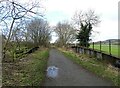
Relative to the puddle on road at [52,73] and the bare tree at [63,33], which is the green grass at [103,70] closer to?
the puddle on road at [52,73]

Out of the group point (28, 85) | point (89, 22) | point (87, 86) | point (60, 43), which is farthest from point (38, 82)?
point (60, 43)

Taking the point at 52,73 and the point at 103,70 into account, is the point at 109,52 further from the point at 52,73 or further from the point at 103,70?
the point at 52,73

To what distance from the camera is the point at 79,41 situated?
207 feet

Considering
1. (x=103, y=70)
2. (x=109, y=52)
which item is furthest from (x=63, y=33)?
(x=103, y=70)

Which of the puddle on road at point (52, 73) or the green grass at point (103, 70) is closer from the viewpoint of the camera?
the green grass at point (103, 70)

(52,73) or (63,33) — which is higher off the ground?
(63,33)

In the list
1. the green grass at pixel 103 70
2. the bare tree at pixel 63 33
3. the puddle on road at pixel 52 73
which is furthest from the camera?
the bare tree at pixel 63 33

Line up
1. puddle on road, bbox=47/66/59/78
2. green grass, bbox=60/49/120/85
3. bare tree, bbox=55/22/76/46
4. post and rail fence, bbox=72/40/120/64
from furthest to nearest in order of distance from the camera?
1. bare tree, bbox=55/22/76/46
2. post and rail fence, bbox=72/40/120/64
3. puddle on road, bbox=47/66/59/78
4. green grass, bbox=60/49/120/85

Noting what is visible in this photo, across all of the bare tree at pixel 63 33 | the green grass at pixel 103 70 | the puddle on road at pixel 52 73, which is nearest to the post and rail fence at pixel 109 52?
the green grass at pixel 103 70

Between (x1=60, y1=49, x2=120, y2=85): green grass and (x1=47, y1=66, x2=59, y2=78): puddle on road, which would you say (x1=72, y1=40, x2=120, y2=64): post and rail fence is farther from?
(x1=47, y1=66, x2=59, y2=78): puddle on road

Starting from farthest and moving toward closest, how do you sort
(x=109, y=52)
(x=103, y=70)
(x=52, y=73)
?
(x=109, y=52), (x=103, y=70), (x=52, y=73)

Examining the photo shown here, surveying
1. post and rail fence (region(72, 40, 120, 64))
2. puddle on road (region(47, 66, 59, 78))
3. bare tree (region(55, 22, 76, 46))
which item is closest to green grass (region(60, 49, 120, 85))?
post and rail fence (region(72, 40, 120, 64))

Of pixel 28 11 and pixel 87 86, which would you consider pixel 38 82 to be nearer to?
pixel 87 86

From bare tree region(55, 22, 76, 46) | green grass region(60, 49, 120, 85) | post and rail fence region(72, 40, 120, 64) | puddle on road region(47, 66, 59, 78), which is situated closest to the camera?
green grass region(60, 49, 120, 85)
